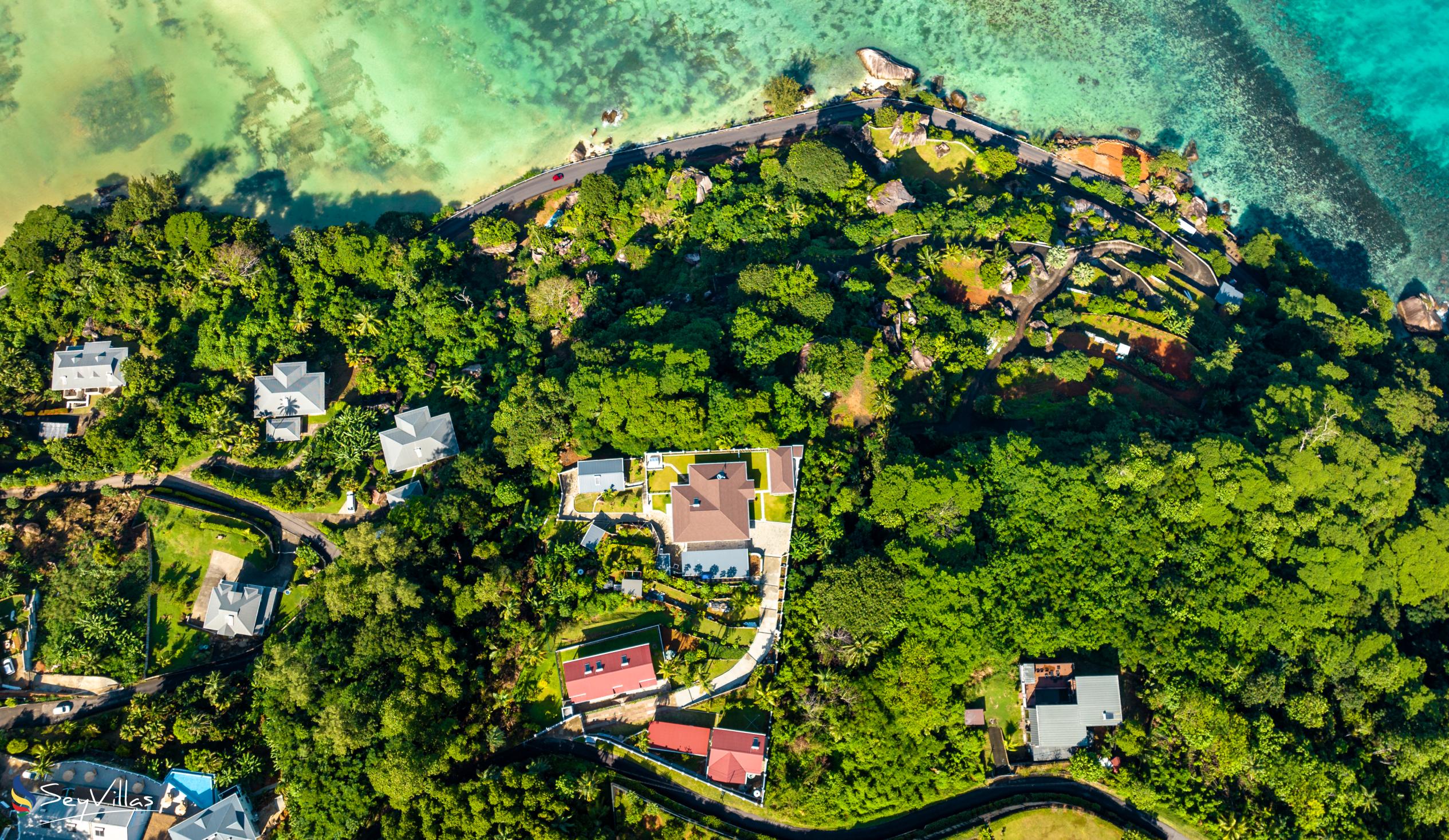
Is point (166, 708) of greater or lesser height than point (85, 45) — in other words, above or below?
below

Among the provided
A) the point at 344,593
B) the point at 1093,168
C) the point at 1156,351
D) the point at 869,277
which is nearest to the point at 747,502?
the point at 869,277

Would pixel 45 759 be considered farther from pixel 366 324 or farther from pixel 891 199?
pixel 891 199

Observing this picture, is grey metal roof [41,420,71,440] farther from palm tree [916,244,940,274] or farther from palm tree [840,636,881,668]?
palm tree [916,244,940,274]

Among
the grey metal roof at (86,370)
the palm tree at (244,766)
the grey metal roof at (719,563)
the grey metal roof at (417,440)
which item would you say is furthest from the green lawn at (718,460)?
the grey metal roof at (86,370)

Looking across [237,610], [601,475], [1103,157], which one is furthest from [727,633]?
[1103,157]

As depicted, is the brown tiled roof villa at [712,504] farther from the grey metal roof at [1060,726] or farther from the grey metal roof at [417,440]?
the grey metal roof at [1060,726]

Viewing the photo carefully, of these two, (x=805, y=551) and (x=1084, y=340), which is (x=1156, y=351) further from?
(x=805, y=551)

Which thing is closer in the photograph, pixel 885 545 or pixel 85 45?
pixel 885 545
